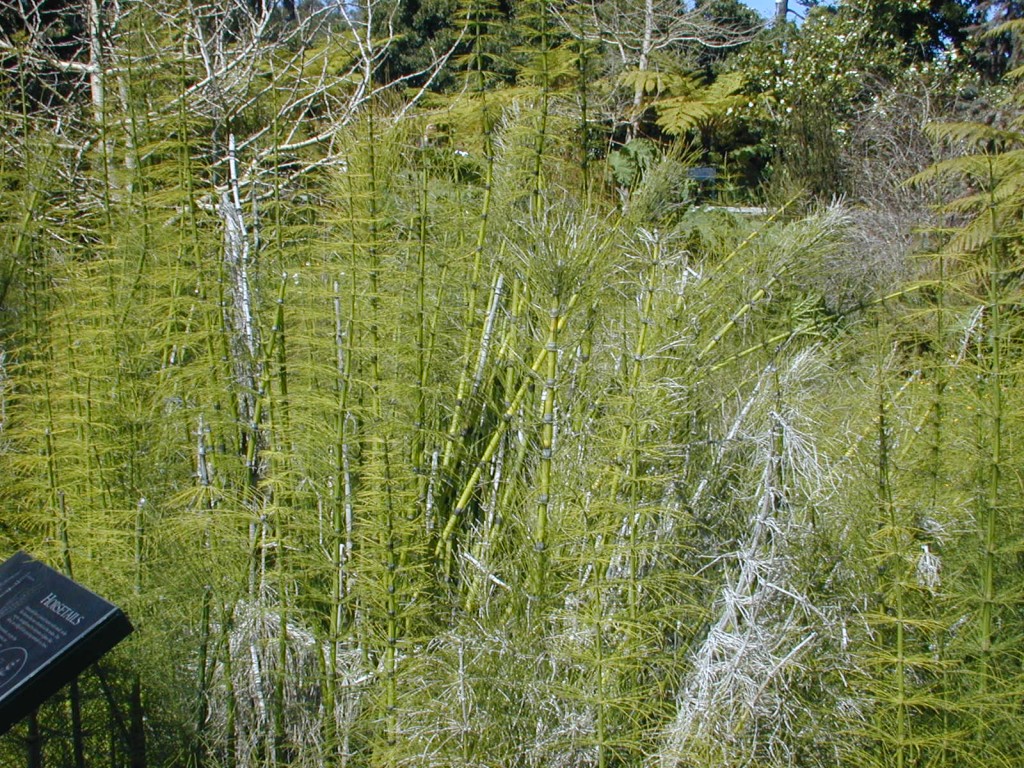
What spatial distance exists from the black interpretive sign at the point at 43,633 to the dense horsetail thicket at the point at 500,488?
33cm

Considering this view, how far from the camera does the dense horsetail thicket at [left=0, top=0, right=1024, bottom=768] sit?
2115 mm

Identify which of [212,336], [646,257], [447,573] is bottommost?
[447,573]

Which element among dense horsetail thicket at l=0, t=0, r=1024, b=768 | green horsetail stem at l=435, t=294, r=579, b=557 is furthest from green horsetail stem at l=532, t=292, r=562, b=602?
green horsetail stem at l=435, t=294, r=579, b=557

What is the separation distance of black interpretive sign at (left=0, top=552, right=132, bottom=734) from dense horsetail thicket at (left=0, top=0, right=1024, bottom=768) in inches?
12.9

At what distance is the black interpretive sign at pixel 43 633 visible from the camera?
72.4 inches

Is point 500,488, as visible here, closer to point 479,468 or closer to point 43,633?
point 479,468

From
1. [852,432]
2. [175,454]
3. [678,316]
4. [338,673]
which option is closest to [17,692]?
[338,673]

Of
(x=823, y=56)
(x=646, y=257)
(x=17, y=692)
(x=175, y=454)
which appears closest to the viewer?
(x=17, y=692)

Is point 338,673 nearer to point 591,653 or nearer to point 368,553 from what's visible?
point 368,553

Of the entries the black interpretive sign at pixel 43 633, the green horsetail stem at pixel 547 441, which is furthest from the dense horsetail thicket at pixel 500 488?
the black interpretive sign at pixel 43 633

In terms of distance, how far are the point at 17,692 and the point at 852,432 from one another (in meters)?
2.18

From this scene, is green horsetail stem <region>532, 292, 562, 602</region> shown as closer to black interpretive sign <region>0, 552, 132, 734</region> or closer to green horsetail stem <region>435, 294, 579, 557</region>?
green horsetail stem <region>435, 294, 579, 557</region>

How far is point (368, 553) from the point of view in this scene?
2361 mm

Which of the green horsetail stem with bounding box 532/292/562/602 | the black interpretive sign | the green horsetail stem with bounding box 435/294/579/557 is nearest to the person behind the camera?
the black interpretive sign
